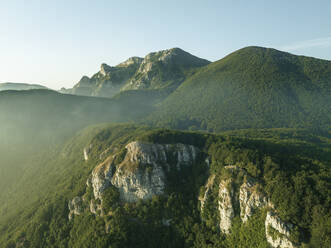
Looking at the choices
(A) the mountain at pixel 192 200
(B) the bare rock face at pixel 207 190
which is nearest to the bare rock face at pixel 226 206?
(A) the mountain at pixel 192 200

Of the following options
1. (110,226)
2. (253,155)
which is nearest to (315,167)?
(253,155)

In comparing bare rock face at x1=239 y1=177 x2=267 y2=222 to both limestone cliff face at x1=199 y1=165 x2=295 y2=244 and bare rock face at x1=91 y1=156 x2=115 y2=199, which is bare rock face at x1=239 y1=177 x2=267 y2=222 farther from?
bare rock face at x1=91 y1=156 x2=115 y2=199

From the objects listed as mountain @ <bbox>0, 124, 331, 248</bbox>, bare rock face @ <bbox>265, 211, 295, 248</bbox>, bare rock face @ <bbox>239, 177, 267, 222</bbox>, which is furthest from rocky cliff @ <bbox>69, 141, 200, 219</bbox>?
bare rock face @ <bbox>265, 211, 295, 248</bbox>

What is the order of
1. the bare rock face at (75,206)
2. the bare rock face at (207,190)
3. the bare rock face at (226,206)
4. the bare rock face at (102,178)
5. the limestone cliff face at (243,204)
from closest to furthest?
the limestone cliff face at (243,204) < the bare rock face at (226,206) < the bare rock face at (207,190) < the bare rock face at (102,178) < the bare rock face at (75,206)

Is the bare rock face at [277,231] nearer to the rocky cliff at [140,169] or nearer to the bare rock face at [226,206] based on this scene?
the bare rock face at [226,206]

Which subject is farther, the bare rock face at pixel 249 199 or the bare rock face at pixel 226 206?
the bare rock face at pixel 226 206

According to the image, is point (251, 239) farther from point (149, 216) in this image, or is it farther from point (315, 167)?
point (149, 216)

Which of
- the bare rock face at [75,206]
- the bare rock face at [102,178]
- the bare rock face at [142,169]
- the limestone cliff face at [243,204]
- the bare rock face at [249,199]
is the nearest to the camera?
the limestone cliff face at [243,204]
